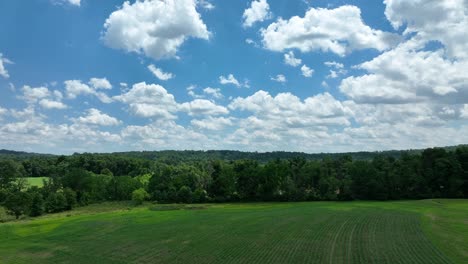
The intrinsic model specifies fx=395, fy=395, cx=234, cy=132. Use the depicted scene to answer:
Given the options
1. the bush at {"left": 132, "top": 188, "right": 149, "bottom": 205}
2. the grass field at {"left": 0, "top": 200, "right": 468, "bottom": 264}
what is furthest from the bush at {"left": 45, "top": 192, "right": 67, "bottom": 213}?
the grass field at {"left": 0, "top": 200, "right": 468, "bottom": 264}

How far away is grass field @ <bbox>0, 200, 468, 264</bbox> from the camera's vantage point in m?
39.8

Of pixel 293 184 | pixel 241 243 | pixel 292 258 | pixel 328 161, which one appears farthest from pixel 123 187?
pixel 292 258

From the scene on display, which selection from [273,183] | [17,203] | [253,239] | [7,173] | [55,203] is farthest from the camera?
[7,173]

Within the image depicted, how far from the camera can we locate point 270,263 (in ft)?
120

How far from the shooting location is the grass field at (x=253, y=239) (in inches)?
1565

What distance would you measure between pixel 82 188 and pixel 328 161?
80948mm

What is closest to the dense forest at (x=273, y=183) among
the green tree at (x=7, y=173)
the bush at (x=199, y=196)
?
the bush at (x=199, y=196)

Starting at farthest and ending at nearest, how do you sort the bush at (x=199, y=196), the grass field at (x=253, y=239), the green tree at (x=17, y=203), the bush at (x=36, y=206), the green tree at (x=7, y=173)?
the green tree at (x=7, y=173), the bush at (x=199, y=196), the bush at (x=36, y=206), the green tree at (x=17, y=203), the grass field at (x=253, y=239)

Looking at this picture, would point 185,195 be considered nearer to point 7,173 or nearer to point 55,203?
point 55,203

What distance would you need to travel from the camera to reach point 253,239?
49.2 metres

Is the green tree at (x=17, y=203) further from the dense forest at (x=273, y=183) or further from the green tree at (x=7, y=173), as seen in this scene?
the green tree at (x=7, y=173)

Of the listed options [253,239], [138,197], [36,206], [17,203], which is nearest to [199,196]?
[138,197]

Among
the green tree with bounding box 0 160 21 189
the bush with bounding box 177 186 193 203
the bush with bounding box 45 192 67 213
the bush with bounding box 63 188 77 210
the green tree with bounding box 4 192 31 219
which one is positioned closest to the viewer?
the green tree with bounding box 4 192 31 219

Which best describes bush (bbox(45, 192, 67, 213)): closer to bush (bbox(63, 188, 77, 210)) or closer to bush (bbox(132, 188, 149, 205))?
bush (bbox(63, 188, 77, 210))
